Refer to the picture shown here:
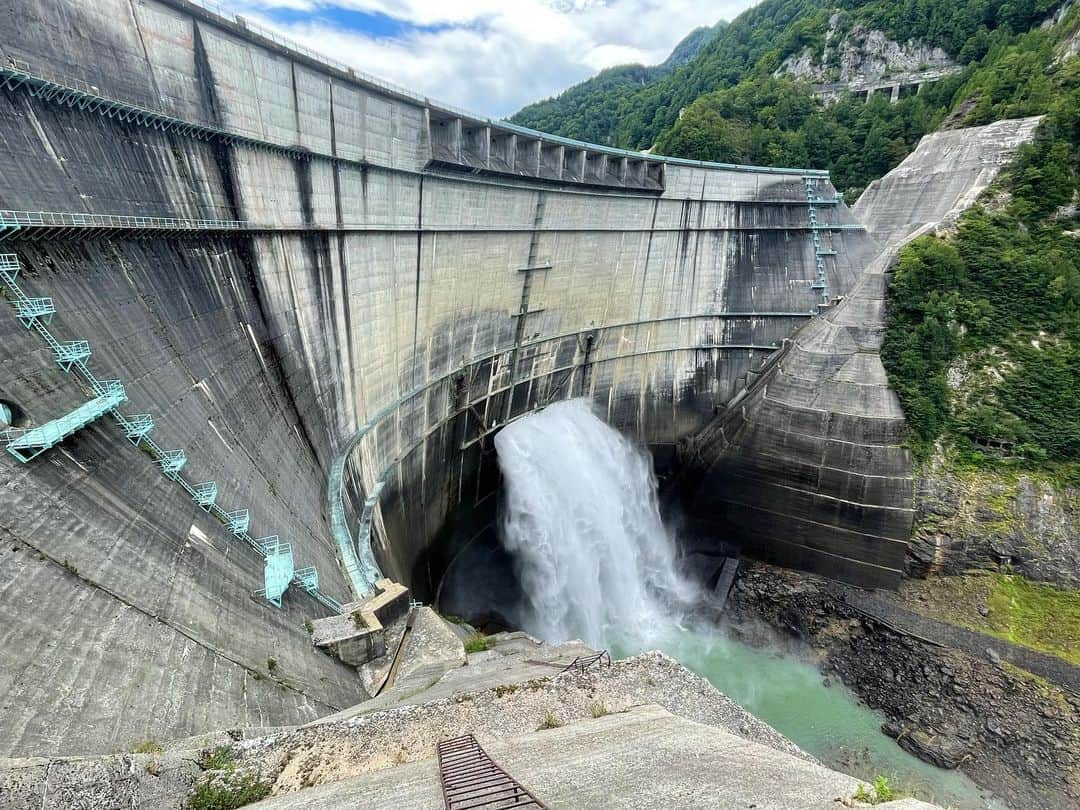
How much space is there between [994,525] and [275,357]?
80.2 ft

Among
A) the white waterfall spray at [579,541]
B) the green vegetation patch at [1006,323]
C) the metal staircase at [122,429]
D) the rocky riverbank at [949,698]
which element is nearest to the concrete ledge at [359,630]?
the metal staircase at [122,429]

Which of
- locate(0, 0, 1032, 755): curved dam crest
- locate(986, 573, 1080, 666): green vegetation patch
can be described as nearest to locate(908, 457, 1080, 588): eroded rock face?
locate(986, 573, 1080, 666): green vegetation patch

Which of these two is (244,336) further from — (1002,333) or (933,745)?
(1002,333)

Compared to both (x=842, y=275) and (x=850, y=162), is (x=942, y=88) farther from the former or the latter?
(x=842, y=275)

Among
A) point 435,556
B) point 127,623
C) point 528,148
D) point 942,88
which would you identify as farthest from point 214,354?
point 942,88

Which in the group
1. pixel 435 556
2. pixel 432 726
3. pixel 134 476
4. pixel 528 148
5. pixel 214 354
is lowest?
pixel 435 556

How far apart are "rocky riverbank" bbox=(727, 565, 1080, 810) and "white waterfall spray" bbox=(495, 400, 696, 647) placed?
361 centimetres

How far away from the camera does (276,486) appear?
10508 millimetres

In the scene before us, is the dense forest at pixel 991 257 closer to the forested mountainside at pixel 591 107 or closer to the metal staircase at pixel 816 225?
the metal staircase at pixel 816 225

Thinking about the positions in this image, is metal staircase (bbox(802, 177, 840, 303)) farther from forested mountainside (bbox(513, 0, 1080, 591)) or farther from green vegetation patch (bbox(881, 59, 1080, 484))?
forested mountainside (bbox(513, 0, 1080, 591))

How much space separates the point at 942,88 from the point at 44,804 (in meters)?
48.0

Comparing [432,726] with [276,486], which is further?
[276,486]

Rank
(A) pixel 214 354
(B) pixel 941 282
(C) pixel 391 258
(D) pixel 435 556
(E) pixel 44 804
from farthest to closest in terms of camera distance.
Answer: (B) pixel 941 282
(D) pixel 435 556
(C) pixel 391 258
(A) pixel 214 354
(E) pixel 44 804

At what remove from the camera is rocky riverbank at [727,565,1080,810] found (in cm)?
1623
